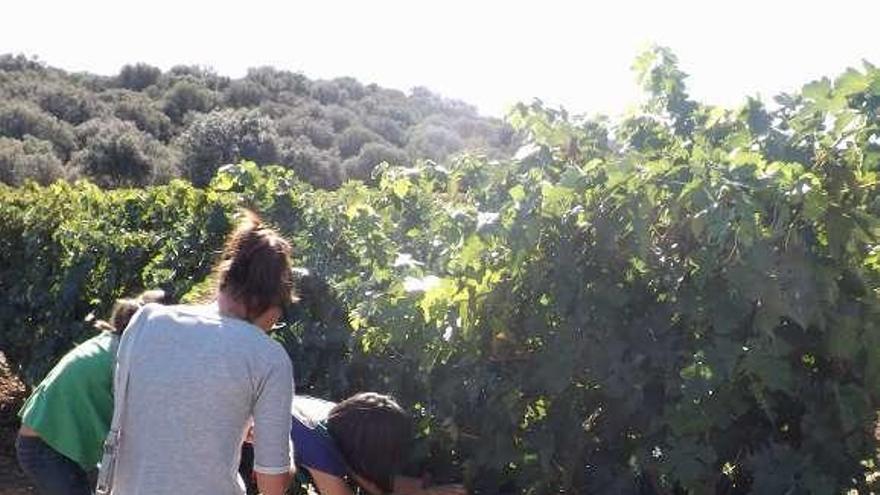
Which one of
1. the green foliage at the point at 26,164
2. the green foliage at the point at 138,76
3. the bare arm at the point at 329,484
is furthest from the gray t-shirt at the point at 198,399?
the green foliage at the point at 138,76

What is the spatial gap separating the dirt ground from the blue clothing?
4371mm

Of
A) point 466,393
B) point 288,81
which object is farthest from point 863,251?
point 288,81

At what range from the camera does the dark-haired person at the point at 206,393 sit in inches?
99.6

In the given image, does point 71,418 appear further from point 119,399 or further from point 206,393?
point 206,393

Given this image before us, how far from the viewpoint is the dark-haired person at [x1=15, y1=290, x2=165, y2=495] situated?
3781 millimetres

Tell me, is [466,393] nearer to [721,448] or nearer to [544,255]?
[544,255]

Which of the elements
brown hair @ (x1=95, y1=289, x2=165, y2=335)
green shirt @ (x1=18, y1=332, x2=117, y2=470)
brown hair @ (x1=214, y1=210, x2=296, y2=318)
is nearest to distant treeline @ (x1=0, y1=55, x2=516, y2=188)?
brown hair @ (x1=95, y1=289, x2=165, y2=335)

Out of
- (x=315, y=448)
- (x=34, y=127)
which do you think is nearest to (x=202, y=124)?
(x=34, y=127)

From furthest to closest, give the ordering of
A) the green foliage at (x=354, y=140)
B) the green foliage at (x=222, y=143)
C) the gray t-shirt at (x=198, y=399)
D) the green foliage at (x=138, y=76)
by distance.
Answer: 1. the green foliage at (x=138, y=76)
2. the green foliage at (x=354, y=140)
3. the green foliage at (x=222, y=143)
4. the gray t-shirt at (x=198, y=399)

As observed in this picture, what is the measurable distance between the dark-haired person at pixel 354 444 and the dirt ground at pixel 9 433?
4406mm

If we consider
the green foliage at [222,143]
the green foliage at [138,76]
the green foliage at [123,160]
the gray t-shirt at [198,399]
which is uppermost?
the gray t-shirt at [198,399]

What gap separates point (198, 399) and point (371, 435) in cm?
59

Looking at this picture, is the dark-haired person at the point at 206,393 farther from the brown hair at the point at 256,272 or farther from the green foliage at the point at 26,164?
the green foliage at the point at 26,164

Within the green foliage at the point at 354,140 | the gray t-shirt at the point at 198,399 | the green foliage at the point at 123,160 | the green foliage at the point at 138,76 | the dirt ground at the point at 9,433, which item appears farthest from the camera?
the green foliage at the point at 138,76
